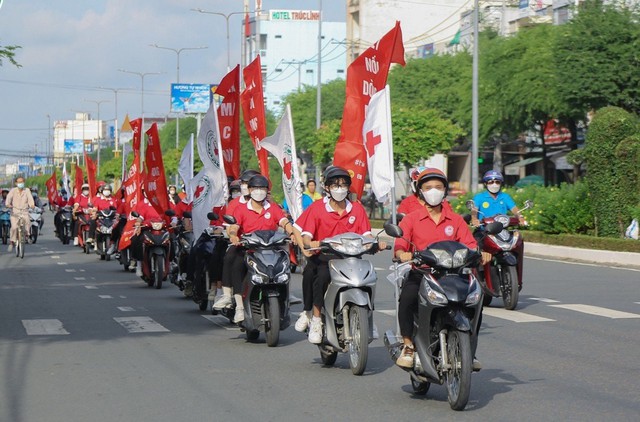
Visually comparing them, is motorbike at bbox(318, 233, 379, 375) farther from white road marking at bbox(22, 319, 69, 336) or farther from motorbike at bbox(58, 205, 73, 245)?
motorbike at bbox(58, 205, 73, 245)

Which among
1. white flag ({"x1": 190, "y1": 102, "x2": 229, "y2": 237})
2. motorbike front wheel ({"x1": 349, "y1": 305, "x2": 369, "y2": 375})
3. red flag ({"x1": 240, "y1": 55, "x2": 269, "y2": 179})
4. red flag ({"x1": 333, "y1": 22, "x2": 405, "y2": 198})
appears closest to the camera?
motorbike front wheel ({"x1": 349, "y1": 305, "x2": 369, "y2": 375})

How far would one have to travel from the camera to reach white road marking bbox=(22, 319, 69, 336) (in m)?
13.9

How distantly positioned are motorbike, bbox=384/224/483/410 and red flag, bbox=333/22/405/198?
13.6 feet

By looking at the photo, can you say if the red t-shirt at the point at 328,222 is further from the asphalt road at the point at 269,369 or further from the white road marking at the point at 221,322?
the white road marking at the point at 221,322

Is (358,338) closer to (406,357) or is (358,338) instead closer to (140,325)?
(406,357)

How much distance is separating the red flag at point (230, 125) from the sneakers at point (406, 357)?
28.0 feet

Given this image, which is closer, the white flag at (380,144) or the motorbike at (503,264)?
the white flag at (380,144)

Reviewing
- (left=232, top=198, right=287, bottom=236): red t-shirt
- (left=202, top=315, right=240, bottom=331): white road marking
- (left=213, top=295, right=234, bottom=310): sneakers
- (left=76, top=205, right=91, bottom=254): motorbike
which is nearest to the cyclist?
(left=76, top=205, right=91, bottom=254): motorbike

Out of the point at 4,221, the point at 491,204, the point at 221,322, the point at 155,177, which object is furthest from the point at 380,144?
the point at 4,221

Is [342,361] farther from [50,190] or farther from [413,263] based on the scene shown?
[50,190]

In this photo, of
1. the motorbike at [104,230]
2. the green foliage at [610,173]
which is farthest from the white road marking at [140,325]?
the green foliage at [610,173]

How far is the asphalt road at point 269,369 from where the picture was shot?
8.80m

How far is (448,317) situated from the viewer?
866cm

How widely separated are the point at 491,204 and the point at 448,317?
7705 mm
